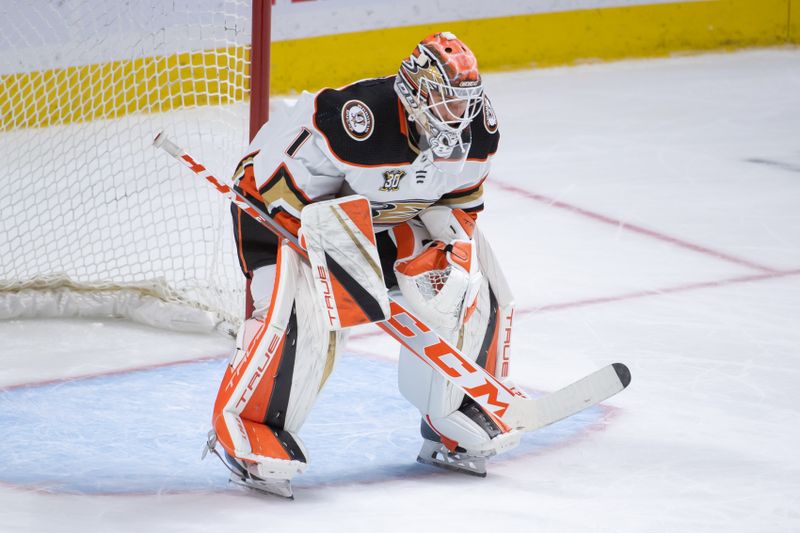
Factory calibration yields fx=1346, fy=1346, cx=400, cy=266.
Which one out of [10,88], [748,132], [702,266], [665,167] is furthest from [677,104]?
[10,88]

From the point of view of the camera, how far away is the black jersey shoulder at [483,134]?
256 centimetres

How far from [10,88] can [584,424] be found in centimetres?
222

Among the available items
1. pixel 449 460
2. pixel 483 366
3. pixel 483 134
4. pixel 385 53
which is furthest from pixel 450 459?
pixel 385 53

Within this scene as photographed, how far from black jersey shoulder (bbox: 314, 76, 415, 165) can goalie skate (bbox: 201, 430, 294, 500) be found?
60 centimetres

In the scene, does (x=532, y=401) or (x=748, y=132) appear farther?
(x=748, y=132)

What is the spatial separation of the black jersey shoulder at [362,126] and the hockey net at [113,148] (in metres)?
1.38

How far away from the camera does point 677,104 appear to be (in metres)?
6.42

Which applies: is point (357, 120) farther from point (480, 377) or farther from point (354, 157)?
point (480, 377)

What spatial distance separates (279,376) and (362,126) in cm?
48

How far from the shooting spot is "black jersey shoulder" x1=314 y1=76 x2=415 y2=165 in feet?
7.91

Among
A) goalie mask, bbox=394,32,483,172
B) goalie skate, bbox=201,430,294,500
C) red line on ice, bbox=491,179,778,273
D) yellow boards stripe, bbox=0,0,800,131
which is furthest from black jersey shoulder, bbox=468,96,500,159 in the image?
red line on ice, bbox=491,179,778,273

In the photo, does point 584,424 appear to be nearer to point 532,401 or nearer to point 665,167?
point 532,401

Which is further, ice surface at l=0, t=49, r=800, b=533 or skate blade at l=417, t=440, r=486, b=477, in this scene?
skate blade at l=417, t=440, r=486, b=477

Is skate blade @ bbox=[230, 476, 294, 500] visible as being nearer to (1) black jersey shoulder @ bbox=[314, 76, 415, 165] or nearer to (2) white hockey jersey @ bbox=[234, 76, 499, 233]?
(2) white hockey jersey @ bbox=[234, 76, 499, 233]
